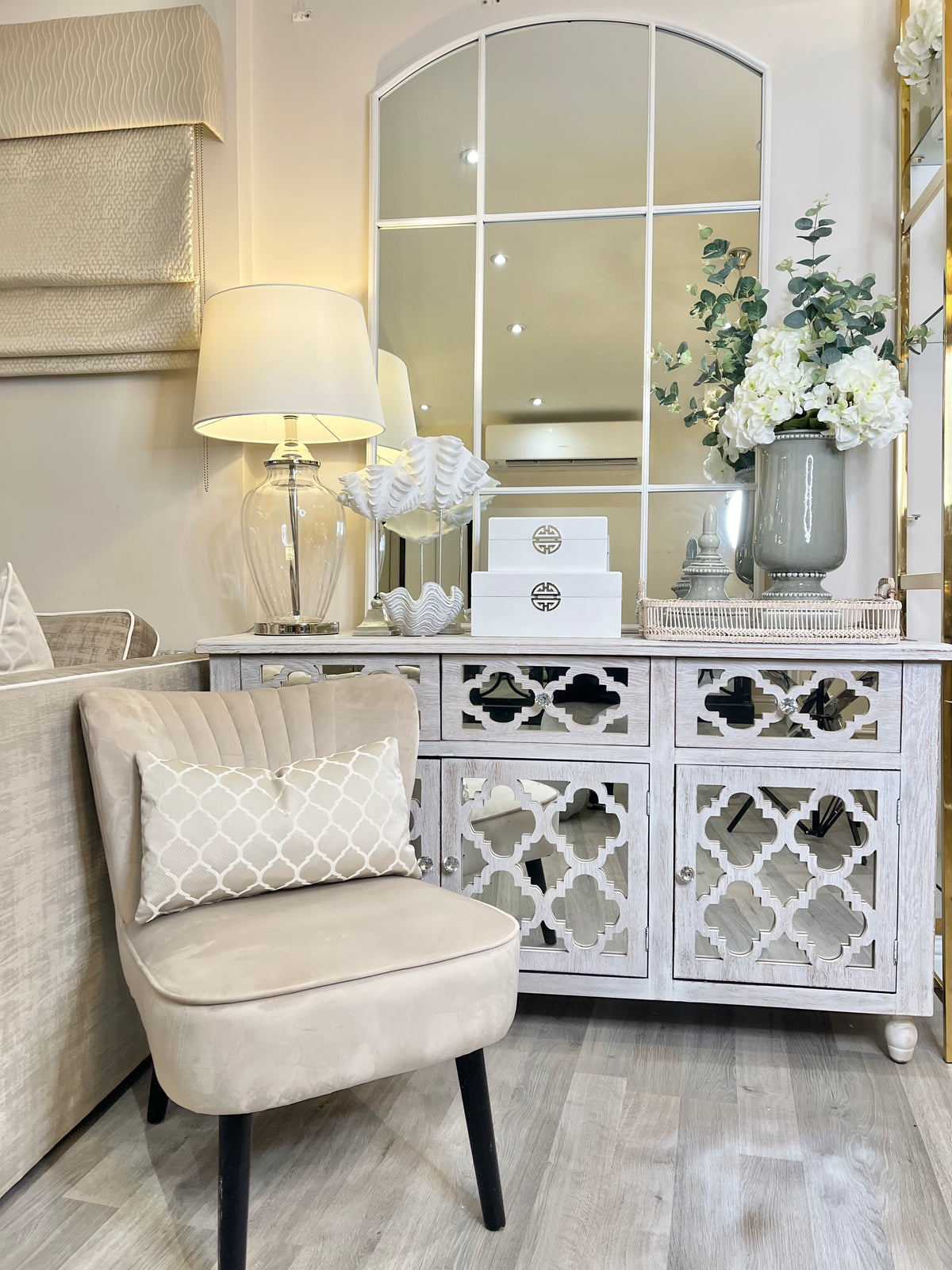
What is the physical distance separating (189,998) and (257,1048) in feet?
0.33

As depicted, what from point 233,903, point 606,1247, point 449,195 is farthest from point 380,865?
point 449,195

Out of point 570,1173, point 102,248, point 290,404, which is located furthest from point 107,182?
point 570,1173

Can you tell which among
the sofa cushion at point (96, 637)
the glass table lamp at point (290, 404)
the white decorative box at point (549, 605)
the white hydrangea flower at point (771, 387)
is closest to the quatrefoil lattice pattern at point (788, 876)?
the white decorative box at point (549, 605)

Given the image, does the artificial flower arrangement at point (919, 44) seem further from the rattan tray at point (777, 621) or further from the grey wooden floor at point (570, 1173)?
the grey wooden floor at point (570, 1173)

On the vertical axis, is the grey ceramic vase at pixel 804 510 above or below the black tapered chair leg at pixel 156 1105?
above

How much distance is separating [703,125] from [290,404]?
1.17 meters

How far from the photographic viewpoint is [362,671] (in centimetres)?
183

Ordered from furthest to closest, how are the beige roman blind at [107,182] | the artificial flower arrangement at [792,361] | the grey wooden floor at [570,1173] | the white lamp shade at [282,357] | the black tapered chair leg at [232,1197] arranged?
the beige roman blind at [107,182] → the white lamp shade at [282,357] → the artificial flower arrangement at [792,361] → the grey wooden floor at [570,1173] → the black tapered chair leg at [232,1197]

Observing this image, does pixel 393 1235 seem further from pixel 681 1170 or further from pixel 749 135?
pixel 749 135

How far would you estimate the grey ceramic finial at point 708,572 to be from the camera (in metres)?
1.87

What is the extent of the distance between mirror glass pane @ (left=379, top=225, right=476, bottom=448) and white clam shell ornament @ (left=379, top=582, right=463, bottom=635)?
51 cm

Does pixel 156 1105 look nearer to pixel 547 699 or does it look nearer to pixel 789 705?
pixel 547 699

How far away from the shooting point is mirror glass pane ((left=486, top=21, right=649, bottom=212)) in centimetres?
204

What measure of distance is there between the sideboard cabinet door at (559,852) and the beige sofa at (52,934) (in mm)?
639
